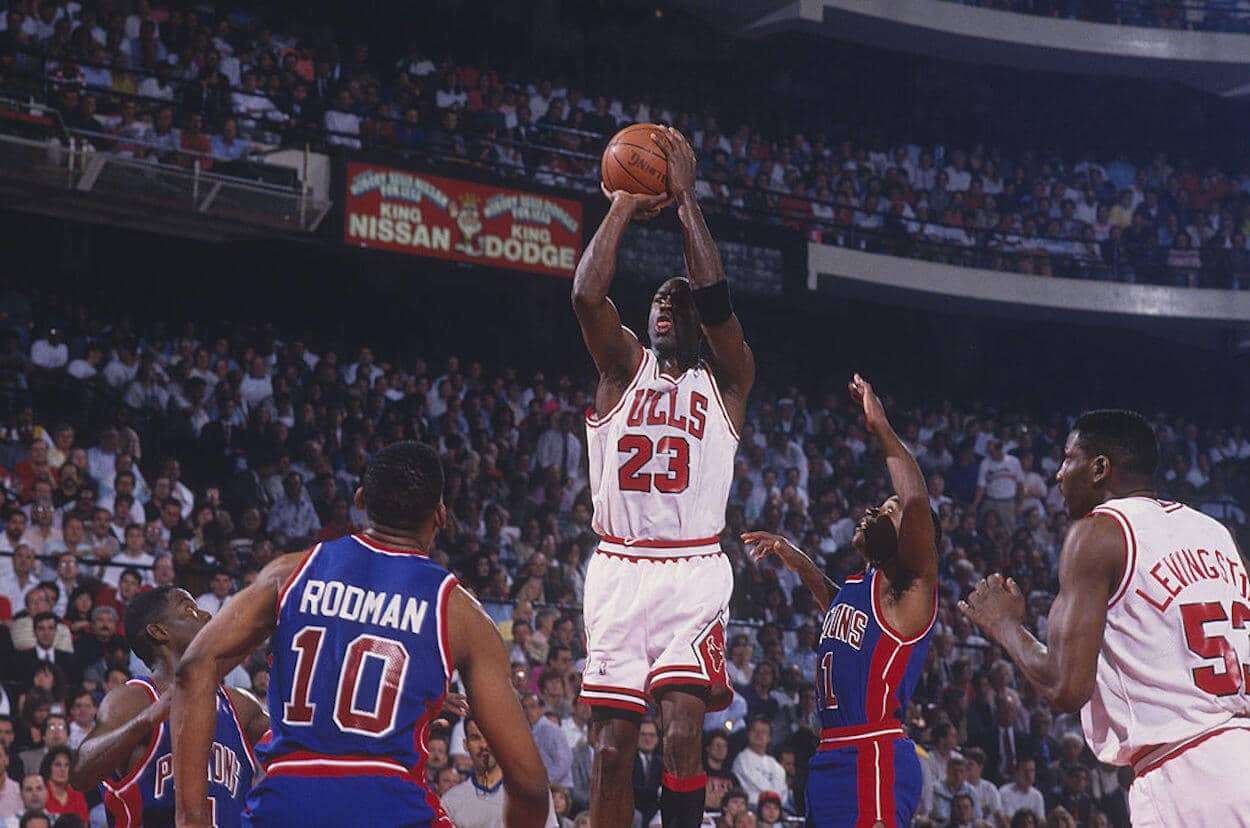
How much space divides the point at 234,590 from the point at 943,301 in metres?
14.0

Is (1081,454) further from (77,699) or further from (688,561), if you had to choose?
(77,699)

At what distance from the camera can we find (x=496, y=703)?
418 cm

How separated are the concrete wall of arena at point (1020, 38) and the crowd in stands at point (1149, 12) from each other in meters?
0.73

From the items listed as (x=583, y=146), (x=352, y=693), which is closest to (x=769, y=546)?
(x=352, y=693)

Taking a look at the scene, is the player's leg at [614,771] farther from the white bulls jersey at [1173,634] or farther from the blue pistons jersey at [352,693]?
the white bulls jersey at [1173,634]

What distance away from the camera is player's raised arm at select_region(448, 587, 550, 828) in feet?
13.7

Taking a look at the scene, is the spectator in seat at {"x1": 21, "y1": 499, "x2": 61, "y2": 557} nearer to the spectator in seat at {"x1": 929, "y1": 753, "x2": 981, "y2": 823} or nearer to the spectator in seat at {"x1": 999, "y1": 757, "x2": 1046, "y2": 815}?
the spectator in seat at {"x1": 929, "y1": 753, "x2": 981, "y2": 823}

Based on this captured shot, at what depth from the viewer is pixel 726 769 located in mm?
12125

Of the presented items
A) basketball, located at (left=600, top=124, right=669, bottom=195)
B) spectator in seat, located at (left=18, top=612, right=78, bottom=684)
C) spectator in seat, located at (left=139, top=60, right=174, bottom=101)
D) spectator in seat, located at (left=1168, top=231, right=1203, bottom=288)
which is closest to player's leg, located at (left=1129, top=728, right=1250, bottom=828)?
basketball, located at (left=600, top=124, right=669, bottom=195)

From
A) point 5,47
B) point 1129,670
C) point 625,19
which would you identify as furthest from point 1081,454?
point 625,19

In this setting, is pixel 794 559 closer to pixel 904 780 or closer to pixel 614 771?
pixel 904 780

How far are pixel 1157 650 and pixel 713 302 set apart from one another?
2446 mm

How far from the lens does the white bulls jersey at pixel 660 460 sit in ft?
20.9

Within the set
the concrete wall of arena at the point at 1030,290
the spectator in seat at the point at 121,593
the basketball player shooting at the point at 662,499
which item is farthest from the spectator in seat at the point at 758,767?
the concrete wall of arena at the point at 1030,290
